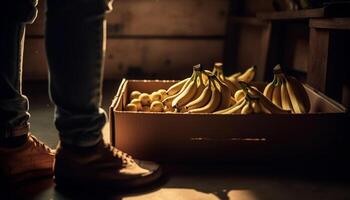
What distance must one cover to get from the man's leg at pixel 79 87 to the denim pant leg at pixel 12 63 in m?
0.16

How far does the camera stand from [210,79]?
1.53 metres

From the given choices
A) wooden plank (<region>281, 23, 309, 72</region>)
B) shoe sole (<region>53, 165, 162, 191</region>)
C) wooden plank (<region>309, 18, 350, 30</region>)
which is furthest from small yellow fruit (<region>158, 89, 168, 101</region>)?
wooden plank (<region>281, 23, 309, 72</region>)

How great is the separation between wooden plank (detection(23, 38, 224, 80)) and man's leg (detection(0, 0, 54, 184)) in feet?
6.33

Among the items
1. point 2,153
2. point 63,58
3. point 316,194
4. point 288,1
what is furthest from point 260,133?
point 288,1

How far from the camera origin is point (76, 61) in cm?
100

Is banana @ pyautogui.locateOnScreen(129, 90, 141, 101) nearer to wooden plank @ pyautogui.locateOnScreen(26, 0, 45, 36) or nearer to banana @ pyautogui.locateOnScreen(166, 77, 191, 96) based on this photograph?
banana @ pyautogui.locateOnScreen(166, 77, 191, 96)

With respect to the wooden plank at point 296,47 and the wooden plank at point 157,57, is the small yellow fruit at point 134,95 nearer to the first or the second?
the wooden plank at point 296,47

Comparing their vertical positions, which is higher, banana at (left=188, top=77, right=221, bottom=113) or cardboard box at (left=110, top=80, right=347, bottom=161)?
banana at (left=188, top=77, right=221, bottom=113)

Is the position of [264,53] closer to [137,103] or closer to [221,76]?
[221,76]

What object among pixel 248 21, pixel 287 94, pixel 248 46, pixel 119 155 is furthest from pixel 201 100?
pixel 248 46

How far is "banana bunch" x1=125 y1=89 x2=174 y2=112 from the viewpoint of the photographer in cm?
157

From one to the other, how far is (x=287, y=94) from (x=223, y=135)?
391mm

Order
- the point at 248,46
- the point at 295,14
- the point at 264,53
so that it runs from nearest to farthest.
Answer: the point at 295,14, the point at 264,53, the point at 248,46

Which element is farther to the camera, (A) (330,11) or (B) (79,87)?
(A) (330,11)
